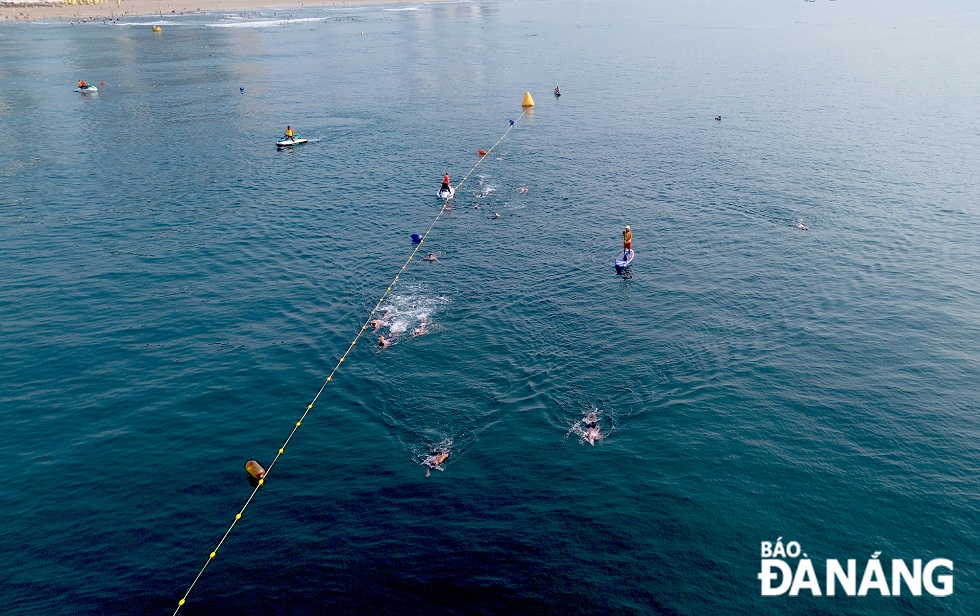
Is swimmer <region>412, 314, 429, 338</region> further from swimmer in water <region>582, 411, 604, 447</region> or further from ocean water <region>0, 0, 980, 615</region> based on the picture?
swimmer in water <region>582, 411, 604, 447</region>

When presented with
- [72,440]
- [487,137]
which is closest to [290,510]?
[72,440]

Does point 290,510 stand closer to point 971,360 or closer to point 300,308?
point 300,308

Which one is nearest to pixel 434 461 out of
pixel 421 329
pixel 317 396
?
pixel 317 396

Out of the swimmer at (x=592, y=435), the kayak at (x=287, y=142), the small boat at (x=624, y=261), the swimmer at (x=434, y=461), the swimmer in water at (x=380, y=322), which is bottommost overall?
the swimmer at (x=434, y=461)

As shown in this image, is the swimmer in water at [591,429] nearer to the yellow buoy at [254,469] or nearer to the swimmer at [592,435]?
the swimmer at [592,435]

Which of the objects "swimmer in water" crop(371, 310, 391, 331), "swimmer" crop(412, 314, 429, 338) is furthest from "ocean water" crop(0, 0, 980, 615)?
"swimmer in water" crop(371, 310, 391, 331)

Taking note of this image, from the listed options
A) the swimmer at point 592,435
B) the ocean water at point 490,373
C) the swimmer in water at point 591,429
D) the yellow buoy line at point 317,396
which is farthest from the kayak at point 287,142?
the swimmer at point 592,435

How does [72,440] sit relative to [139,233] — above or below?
below
